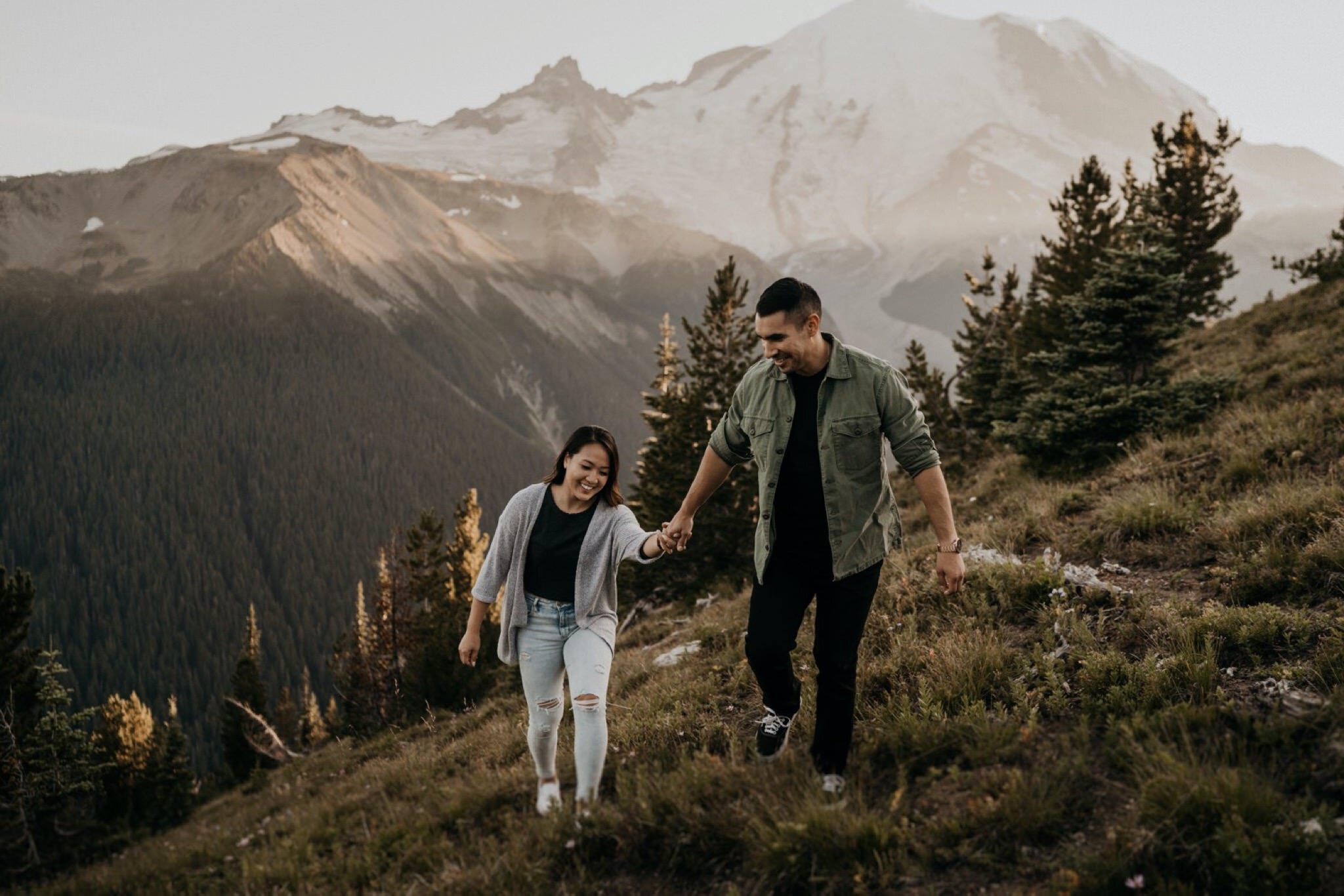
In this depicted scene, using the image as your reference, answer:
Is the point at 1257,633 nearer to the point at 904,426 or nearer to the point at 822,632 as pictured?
the point at 904,426

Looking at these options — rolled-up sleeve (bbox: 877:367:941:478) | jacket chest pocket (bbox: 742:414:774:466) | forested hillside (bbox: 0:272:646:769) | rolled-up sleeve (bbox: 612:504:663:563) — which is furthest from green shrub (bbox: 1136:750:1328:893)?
forested hillside (bbox: 0:272:646:769)

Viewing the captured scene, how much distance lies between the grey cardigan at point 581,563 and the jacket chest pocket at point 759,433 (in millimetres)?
899

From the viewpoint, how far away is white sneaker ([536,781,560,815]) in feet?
14.6

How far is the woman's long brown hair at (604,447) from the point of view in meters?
4.44

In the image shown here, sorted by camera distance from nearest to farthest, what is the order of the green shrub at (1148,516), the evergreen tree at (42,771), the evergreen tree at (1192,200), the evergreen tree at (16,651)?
the green shrub at (1148,516), the evergreen tree at (42,771), the evergreen tree at (16,651), the evergreen tree at (1192,200)

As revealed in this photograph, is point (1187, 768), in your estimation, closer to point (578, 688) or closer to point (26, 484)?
point (578, 688)

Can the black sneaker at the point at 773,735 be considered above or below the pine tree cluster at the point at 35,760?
above

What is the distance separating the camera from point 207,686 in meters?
116

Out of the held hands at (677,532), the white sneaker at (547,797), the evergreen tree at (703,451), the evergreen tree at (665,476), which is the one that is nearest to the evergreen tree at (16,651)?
the evergreen tree at (665,476)

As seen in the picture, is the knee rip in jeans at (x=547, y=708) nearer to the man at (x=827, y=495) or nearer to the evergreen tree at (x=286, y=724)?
the man at (x=827, y=495)

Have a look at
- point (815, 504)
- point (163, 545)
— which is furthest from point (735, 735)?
point (163, 545)

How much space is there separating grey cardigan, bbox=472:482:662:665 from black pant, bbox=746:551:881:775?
0.82 meters

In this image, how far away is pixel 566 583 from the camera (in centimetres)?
437

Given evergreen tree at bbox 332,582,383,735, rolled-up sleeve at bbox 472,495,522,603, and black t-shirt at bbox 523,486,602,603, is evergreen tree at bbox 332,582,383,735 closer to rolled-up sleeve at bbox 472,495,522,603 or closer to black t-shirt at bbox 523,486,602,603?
rolled-up sleeve at bbox 472,495,522,603
